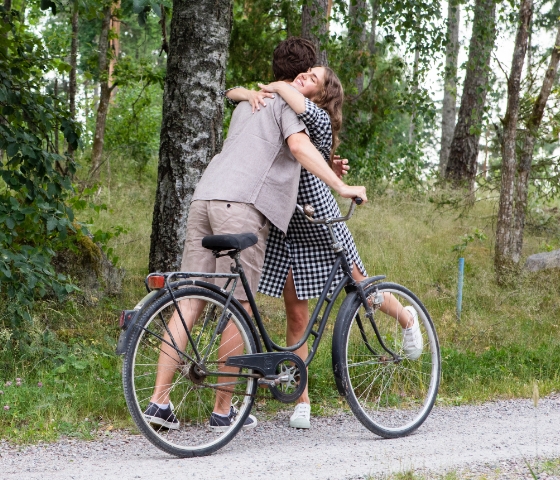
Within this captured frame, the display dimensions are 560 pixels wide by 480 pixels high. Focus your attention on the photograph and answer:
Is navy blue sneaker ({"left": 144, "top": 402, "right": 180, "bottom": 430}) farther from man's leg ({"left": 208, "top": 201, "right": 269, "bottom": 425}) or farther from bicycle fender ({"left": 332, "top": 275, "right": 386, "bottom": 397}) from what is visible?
bicycle fender ({"left": 332, "top": 275, "right": 386, "bottom": 397})

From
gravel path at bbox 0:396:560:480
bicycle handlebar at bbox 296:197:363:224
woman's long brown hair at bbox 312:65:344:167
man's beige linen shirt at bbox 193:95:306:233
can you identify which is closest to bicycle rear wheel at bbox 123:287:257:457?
gravel path at bbox 0:396:560:480

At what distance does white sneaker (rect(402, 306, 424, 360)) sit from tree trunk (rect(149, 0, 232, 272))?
224 centimetres

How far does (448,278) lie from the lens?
8805mm

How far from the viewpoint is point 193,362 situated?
3812mm

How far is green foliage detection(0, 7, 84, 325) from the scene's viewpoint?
5160 millimetres

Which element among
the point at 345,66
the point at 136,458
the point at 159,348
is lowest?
the point at 136,458

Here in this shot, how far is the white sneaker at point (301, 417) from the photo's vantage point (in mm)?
4441

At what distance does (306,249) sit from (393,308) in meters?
0.60

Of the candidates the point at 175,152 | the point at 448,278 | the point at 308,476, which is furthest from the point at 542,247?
the point at 308,476

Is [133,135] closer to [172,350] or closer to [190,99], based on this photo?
[190,99]

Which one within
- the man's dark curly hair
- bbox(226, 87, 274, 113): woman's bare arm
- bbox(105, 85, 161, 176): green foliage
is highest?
bbox(105, 85, 161, 176): green foliage

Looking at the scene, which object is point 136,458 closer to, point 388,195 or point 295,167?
point 295,167

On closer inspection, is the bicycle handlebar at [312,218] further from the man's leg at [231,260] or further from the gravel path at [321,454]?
the gravel path at [321,454]

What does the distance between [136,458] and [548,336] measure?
4407 mm
